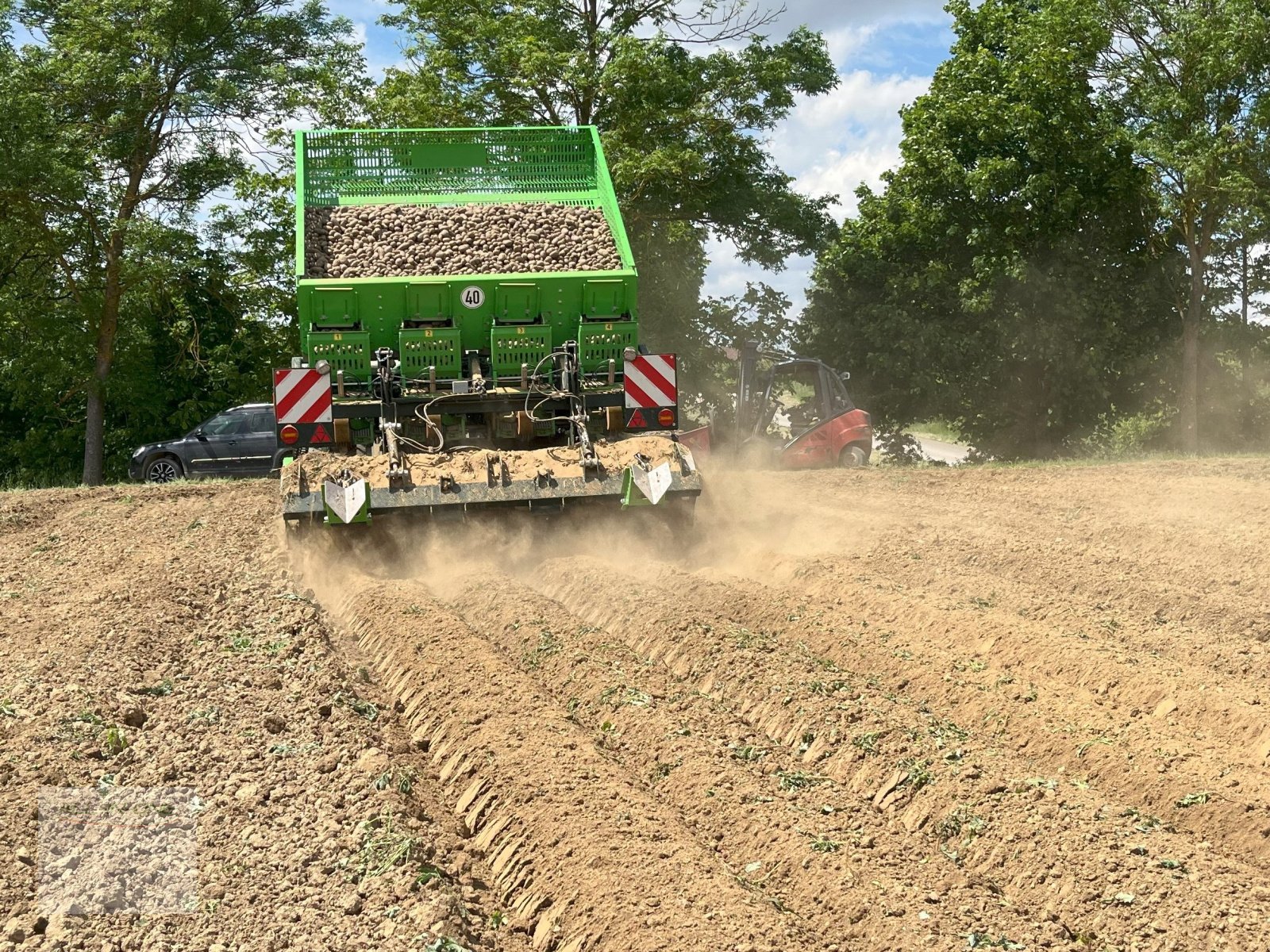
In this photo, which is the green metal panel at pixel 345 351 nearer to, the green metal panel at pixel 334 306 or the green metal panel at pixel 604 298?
the green metal panel at pixel 334 306

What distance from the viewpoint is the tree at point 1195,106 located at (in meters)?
19.8

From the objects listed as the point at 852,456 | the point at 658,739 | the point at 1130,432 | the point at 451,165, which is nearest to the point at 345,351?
the point at 451,165

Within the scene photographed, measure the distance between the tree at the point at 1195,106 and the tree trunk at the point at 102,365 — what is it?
16.2 metres

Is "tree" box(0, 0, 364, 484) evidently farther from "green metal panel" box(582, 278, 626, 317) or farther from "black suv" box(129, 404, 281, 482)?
"green metal panel" box(582, 278, 626, 317)

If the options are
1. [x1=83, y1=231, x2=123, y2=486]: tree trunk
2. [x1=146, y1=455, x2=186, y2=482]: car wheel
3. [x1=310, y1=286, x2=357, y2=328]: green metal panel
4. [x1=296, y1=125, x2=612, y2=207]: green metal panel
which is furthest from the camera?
[x1=83, y1=231, x2=123, y2=486]: tree trunk

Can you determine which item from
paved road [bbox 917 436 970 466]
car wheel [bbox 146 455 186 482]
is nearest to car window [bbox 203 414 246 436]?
car wheel [bbox 146 455 186 482]

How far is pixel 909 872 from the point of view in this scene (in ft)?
14.8

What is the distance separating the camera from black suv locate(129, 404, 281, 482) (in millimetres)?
19703

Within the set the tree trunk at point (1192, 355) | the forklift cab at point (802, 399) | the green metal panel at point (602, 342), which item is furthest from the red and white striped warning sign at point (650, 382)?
the tree trunk at point (1192, 355)

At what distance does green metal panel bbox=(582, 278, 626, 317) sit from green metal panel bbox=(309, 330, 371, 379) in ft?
5.82

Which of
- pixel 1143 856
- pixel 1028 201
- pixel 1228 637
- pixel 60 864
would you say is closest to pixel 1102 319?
pixel 1028 201

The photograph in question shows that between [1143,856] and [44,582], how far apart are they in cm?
824

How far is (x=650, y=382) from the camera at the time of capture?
10719mm

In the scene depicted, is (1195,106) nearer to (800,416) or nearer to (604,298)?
(800,416)
